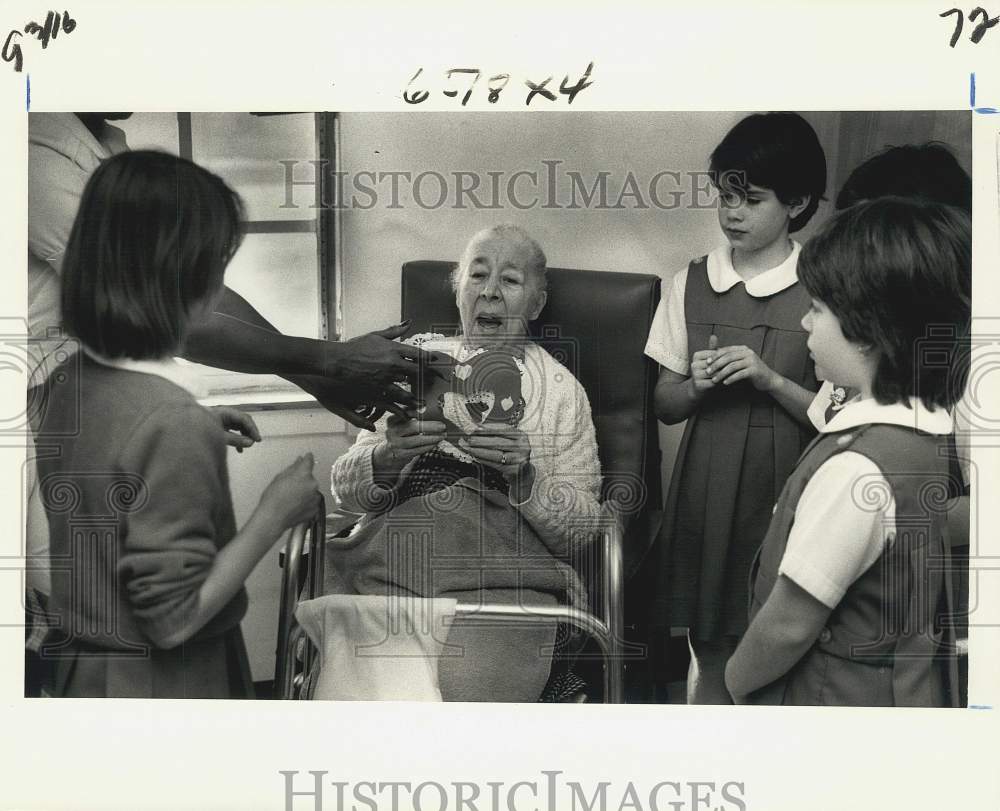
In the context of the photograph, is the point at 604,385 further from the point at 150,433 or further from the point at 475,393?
the point at 150,433

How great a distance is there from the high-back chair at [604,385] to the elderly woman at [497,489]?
28 mm

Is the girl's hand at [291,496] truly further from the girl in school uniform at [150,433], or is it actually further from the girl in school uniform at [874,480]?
the girl in school uniform at [874,480]

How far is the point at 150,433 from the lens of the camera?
2.62 m

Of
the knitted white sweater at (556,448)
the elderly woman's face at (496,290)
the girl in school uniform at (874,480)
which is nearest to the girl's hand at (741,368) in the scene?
the girl in school uniform at (874,480)

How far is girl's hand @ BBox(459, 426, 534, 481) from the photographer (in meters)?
2.63

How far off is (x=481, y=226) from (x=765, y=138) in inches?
25.5

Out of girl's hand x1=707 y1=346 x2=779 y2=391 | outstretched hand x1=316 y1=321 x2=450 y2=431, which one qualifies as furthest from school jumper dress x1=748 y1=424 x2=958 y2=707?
outstretched hand x1=316 y1=321 x2=450 y2=431

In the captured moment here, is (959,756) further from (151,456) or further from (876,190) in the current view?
(151,456)

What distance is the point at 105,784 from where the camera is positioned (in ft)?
8.78

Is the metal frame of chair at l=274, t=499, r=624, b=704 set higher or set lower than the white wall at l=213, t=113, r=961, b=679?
lower

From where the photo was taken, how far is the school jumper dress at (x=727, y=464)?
2.58 metres

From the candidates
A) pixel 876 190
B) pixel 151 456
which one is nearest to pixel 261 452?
pixel 151 456
